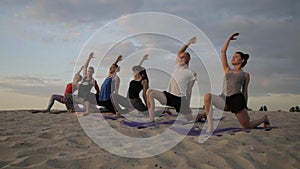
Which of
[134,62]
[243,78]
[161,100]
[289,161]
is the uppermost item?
[134,62]

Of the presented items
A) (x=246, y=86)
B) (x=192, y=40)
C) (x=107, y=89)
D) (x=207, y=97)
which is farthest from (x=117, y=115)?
(x=246, y=86)

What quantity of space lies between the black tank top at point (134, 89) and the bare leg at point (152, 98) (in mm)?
1429

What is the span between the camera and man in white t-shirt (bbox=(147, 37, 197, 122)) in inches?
240

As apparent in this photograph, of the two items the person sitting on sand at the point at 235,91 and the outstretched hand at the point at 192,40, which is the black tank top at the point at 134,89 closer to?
the outstretched hand at the point at 192,40

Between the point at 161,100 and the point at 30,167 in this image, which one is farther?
the point at 161,100

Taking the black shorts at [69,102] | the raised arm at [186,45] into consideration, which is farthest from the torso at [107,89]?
the raised arm at [186,45]

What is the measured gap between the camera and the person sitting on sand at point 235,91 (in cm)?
528

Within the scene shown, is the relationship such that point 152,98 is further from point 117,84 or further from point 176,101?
point 117,84

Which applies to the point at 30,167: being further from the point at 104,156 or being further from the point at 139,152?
the point at 139,152

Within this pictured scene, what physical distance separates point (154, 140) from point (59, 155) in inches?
60.7

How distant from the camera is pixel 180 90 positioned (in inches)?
246

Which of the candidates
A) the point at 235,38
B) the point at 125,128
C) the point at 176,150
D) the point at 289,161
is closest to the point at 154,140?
the point at 176,150

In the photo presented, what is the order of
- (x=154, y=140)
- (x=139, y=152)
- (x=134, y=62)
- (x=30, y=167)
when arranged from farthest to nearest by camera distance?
(x=134, y=62) → (x=154, y=140) → (x=139, y=152) → (x=30, y=167)

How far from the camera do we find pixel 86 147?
390 centimetres
